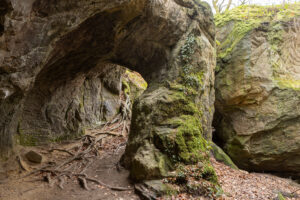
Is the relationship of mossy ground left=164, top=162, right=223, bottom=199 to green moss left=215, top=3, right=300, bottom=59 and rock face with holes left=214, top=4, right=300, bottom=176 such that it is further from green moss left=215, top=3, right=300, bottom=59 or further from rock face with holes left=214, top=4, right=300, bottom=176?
green moss left=215, top=3, right=300, bottom=59

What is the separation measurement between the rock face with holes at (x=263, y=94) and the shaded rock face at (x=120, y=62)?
249 cm

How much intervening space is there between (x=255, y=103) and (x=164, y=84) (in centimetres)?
538

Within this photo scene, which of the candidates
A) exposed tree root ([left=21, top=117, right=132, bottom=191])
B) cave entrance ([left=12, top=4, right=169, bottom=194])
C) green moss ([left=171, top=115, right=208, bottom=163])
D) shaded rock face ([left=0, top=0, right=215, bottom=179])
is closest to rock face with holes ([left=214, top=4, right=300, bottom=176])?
shaded rock face ([left=0, top=0, right=215, bottom=179])

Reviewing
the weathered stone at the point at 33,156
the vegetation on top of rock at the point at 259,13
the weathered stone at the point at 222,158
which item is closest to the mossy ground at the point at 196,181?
the weathered stone at the point at 222,158

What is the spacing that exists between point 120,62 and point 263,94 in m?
6.80

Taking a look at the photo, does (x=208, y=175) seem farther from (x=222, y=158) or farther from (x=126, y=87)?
(x=126, y=87)

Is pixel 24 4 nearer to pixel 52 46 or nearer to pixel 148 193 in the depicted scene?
pixel 52 46

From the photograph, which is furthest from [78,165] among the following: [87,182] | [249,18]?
[249,18]

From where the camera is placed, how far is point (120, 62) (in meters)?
8.15

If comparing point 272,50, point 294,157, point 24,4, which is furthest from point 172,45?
point 294,157

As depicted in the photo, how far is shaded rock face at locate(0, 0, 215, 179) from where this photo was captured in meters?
4.28

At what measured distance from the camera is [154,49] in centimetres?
736

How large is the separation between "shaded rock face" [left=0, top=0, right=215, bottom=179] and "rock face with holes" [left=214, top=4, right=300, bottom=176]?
8.16ft

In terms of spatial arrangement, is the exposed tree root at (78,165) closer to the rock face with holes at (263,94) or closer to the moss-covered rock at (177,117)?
the moss-covered rock at (177,117)
